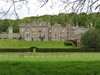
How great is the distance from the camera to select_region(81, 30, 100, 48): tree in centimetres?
7100

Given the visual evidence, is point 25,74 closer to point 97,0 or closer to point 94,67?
point 94,67

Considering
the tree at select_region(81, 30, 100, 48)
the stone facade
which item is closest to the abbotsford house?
the stone facade

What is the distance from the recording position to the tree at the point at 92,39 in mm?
71000

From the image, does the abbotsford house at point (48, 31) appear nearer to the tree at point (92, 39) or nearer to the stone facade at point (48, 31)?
the stone facade at point (48, 31)

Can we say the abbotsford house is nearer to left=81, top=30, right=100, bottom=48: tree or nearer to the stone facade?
the stone facade

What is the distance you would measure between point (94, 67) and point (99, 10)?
4.20m

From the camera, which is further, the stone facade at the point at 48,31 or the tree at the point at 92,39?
the stone facade at the point at 48,31

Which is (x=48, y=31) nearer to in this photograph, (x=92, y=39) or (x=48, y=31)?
(x=48, y=31)

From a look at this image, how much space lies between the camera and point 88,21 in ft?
42.3

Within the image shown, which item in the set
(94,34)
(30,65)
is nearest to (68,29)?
(94,34)

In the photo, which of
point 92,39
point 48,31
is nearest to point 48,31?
point 48,31

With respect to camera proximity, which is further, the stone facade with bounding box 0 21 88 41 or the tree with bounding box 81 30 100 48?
the stone facade with bounding box 0 21 88 41

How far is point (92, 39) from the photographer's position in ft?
237

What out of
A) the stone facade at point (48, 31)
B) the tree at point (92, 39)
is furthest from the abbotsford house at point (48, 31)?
the tree at point (92, 39)
